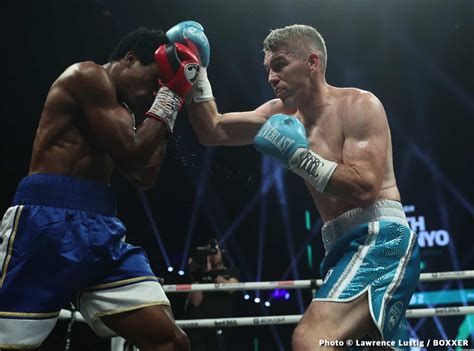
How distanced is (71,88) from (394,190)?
1202mm

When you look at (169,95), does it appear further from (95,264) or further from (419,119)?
(419,119)

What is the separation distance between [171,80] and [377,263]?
94 centimetres

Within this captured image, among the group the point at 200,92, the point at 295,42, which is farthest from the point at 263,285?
the point at 295,42

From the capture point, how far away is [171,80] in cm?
205

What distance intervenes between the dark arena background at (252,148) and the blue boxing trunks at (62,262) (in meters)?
4.91

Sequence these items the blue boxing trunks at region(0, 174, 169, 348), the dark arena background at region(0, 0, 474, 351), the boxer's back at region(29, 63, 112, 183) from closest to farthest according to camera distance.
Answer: the blue boxing trunks at region(0, 174, 169, 348)
the boxer's back at region(29, 63, 112, 183)
the dark arena background at region(0, 0, 474, 351)

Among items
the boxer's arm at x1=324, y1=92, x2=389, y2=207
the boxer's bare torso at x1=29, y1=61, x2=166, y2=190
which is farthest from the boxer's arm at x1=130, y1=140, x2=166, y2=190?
the boxer's arm at x1=324, y1=92, x2=389, y2=207

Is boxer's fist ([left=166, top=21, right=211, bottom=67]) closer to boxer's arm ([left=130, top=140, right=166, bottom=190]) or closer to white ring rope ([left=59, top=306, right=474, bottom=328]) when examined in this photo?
boxer's arm ([left=130, top=140, right=166, bottom=190])

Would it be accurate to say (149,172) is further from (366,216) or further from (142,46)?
(366,216)

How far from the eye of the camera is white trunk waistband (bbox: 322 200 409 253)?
2.07 metres

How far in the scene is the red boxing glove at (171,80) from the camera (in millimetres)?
1984

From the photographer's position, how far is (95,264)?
6.10 ft

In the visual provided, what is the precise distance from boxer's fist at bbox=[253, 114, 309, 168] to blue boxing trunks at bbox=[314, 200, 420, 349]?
1.02ft

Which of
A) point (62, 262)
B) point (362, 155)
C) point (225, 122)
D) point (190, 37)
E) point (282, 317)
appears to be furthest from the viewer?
point (282, 317)
